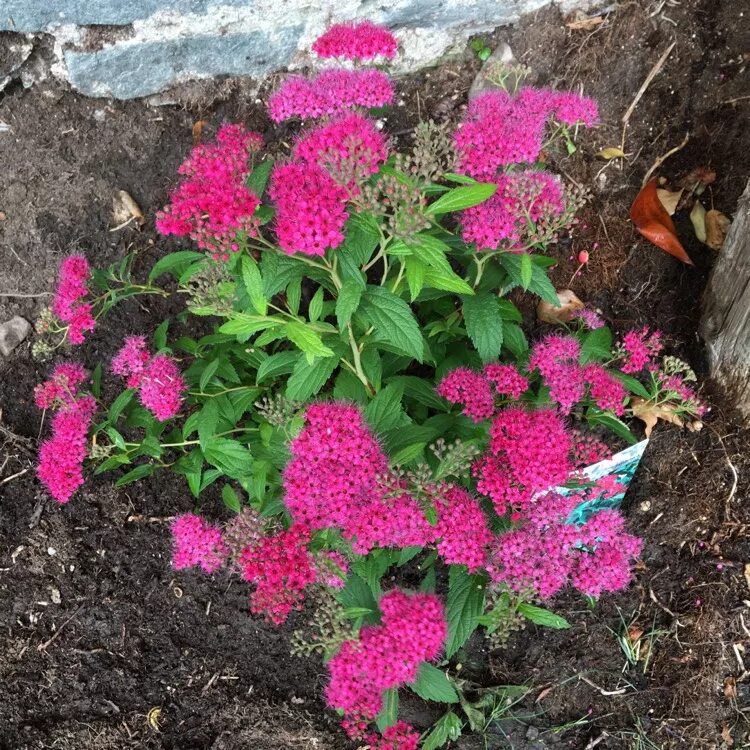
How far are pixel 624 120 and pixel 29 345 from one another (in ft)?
10.9

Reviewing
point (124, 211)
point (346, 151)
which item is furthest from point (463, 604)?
point (124, 211)

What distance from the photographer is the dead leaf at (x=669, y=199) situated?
3309mm

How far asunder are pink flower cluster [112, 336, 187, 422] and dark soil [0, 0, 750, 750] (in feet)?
2.84

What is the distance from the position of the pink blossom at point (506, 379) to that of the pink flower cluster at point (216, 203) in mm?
959

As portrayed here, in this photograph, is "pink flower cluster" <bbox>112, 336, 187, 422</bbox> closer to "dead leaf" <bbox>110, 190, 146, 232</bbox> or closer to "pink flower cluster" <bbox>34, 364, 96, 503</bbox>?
"pink flower cluster" <bbox>34, 364, 96, 503</bbox>

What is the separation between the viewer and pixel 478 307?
2.46 metres

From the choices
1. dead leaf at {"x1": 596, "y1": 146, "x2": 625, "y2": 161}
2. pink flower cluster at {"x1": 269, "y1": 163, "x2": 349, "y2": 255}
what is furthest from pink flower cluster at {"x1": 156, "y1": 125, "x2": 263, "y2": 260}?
dead leaf at {"x1": 596, "y1": 146, "x2": 625, "y2": 161}

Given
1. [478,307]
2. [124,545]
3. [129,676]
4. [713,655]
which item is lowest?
[713,655]

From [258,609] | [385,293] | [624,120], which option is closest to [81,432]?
[258,609]

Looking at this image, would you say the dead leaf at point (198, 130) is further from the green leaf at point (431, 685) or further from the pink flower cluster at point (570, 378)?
the green leaf at point (431, 685)

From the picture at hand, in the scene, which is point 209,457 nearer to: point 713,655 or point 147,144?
point 147,144

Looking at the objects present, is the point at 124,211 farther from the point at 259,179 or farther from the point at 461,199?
the point at 461,199

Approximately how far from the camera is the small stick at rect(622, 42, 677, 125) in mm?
3350

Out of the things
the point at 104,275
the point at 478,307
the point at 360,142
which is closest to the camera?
the point at 360,142
